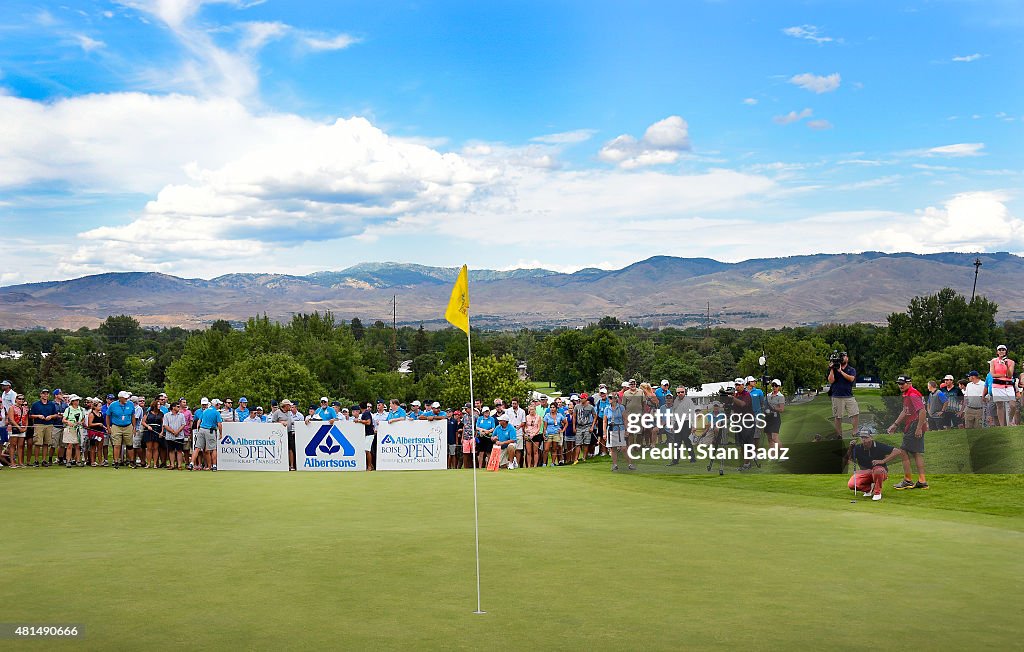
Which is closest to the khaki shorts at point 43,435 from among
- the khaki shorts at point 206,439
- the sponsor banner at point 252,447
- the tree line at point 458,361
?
the khaki shorts at point 206,439

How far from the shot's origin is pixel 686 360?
525 feet

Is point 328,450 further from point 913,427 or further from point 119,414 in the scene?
point 913,427

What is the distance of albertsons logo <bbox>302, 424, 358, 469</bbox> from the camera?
24641mm

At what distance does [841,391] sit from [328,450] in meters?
13.8

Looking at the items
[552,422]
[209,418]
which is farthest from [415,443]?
[209,418]

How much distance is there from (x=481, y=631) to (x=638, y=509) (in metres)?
8.47

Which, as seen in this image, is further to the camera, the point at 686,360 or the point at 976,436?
the point at 686,360

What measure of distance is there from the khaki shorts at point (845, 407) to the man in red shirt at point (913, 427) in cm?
126

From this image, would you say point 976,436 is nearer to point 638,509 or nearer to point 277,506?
point 638,509

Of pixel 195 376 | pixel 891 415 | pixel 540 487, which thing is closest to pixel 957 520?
pixel 891 415

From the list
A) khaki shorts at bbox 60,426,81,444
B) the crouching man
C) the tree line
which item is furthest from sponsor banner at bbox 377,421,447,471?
the tree line

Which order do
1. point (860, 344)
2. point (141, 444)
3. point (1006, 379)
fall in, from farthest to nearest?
point (860, 344) < point (141, 444) < point (1006, 379)
